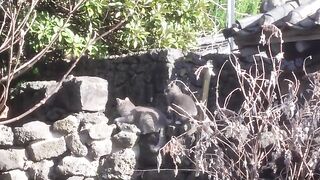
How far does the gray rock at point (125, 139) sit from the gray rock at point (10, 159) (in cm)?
67

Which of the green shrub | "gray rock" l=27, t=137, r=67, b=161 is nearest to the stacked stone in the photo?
"gray rock" l=27, t=137, r=67, b=161

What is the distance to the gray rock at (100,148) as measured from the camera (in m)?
4.93

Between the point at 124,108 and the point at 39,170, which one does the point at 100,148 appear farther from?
the point at 124,108

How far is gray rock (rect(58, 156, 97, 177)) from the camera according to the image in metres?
4.88

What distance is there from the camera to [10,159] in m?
4.73

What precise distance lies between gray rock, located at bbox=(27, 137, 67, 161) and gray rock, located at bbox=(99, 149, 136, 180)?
0.34 m

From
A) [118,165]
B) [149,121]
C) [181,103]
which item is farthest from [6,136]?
[181,103]

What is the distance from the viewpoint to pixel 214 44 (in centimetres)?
1101

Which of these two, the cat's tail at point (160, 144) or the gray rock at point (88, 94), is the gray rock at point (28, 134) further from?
the cat's tail at point (160, 144)

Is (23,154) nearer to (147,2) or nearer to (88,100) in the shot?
(88,100)

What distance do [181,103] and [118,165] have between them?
0.85 meters

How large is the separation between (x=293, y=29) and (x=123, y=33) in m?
2.54

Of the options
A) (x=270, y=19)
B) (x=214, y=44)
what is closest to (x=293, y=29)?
(x=270, y=19)

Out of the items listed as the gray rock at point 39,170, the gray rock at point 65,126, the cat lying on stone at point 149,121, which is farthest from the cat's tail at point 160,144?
the gray rock at point 39,170
